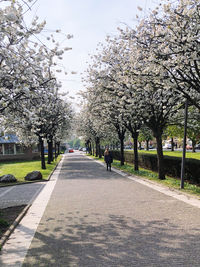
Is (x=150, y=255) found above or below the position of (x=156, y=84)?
below

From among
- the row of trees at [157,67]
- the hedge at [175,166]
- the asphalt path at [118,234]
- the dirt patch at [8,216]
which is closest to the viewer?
the asphalt path at [118,234]

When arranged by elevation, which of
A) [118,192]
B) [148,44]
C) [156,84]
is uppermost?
[148,44]

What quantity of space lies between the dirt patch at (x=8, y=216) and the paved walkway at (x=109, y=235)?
33 centimetres

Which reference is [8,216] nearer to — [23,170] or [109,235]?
[109,235]

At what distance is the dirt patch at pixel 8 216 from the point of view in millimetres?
6070

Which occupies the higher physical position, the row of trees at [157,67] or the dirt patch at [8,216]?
the row of trees at [157,67]

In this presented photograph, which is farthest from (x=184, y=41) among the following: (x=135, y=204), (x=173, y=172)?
(x=173, y=172)

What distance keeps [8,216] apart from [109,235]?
339cm

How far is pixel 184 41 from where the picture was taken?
26.9 feet

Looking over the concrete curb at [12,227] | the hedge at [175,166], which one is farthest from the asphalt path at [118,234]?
the hedge at [175,166]

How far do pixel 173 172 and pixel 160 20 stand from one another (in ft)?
30.6

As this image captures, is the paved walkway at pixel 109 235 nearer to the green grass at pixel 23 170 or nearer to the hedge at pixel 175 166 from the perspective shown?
the hedge at pixel 175 166

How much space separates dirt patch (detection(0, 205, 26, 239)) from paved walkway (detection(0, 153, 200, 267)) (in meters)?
0.33

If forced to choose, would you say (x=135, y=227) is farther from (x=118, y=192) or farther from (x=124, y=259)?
(x=118, y=192)
